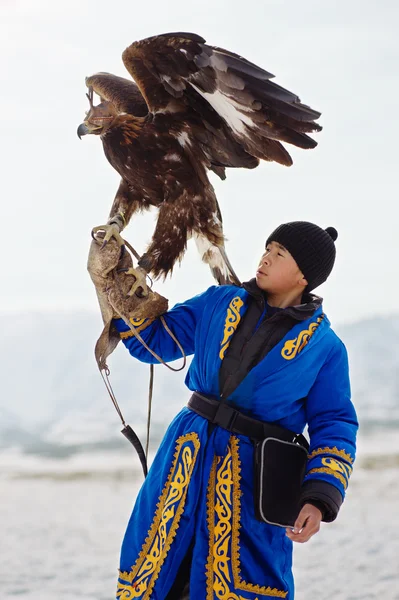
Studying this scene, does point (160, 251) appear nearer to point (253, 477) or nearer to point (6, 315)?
point (253, 477)

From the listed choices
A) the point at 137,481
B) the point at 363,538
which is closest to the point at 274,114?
the point at 363,538

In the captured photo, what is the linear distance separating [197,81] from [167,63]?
3.7 inches

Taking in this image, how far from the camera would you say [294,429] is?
170cm

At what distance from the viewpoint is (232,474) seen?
162 centimetres

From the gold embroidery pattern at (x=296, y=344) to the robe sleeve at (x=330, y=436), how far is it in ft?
0.25

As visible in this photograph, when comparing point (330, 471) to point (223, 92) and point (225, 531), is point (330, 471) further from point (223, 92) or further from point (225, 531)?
point (223, 92)

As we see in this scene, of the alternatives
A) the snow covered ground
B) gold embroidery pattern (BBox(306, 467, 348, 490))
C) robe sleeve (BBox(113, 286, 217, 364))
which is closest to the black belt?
gold embroidery pattern (BBox(306, 467, 348, 490))

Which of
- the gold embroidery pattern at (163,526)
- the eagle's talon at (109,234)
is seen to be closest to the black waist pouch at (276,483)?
the gold embroidery pattern at (163,526)

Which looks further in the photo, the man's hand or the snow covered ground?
the snow covered ground

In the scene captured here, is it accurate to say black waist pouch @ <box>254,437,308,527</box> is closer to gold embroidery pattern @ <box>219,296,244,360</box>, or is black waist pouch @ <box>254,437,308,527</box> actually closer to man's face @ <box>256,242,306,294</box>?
gold embroidery pattern @ <box>219,296,244,360</box>

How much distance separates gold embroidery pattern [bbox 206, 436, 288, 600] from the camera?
157 cm

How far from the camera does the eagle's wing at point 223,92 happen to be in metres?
1.79

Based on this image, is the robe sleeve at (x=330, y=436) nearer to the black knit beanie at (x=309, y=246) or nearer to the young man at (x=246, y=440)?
the young man at (x=246, y=440)

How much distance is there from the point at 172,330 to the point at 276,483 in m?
0.46
